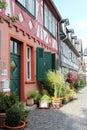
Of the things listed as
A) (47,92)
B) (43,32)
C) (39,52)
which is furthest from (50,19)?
(47,92)

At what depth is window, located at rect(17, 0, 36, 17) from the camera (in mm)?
14174

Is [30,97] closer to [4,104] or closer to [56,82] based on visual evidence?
[56,82]

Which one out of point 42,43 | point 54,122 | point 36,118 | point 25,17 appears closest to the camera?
point 54,122

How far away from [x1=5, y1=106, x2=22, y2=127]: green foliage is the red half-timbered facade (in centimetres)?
344

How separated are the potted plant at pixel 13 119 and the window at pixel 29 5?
259 inches

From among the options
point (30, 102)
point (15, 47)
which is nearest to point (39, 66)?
point (15, 47)

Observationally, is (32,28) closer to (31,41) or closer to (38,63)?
(31,41)

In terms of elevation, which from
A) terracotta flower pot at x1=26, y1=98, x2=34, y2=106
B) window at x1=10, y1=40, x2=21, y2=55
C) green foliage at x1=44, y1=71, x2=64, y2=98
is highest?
window at x1=10, y1=40, x2=21, y2=55

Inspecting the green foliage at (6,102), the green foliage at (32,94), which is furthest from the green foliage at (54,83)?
the green foliage at (6,102)

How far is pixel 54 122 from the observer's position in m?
9.58

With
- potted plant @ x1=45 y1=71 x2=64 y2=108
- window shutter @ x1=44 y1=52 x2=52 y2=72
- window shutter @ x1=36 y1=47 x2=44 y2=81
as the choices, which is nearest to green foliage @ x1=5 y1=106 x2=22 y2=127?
potted plant @ x1=45 y1=71 x2=64 y2=108

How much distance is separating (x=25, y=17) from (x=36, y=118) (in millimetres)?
5528

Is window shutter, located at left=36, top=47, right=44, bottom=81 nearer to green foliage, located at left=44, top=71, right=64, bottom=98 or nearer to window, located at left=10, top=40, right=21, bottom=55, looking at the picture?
green foliage, located at left=44, top=71, right=64, bottom=98

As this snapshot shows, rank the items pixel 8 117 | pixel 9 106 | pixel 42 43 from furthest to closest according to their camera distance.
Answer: pixel 42 43
pixel 9 106
pixel 8 117
